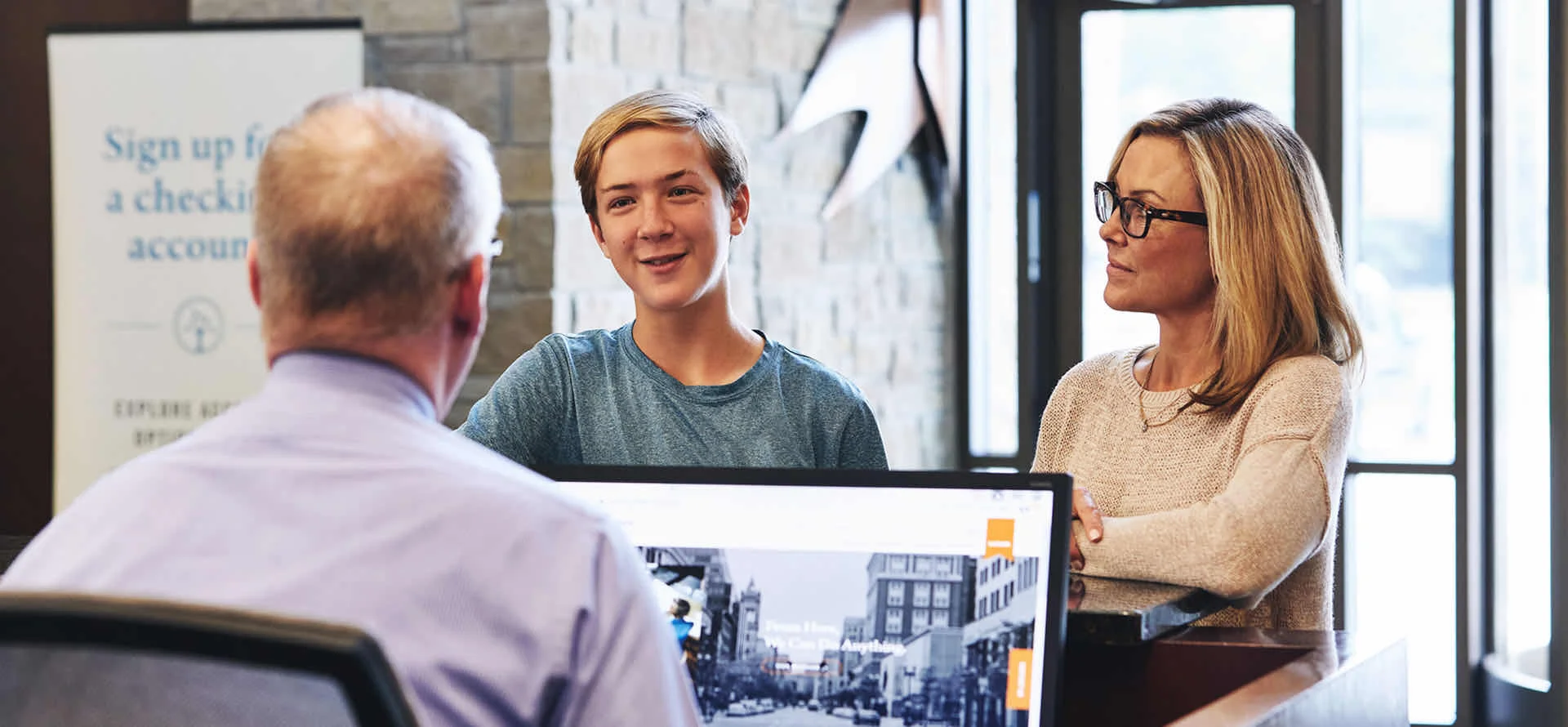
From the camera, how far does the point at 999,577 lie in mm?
1168

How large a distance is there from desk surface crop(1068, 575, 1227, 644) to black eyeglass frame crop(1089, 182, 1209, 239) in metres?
0.41

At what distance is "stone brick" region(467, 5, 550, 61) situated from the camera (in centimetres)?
332

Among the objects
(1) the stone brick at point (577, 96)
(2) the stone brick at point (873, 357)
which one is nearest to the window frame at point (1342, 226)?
(2) the stone brick at point (873, 357)

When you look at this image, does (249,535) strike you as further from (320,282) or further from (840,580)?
(840,580)

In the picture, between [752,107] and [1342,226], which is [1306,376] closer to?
[752,107]

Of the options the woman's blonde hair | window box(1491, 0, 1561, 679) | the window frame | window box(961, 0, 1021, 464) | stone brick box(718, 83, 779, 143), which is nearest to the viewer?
the woman's blonde hair

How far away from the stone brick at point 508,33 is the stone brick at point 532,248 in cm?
32

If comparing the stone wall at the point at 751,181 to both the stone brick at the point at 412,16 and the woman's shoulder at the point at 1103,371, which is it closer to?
the stone brick at the point at 412,16

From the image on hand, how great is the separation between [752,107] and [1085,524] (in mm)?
2632

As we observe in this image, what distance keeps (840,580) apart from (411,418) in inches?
17.6

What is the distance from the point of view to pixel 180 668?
2.09 feet

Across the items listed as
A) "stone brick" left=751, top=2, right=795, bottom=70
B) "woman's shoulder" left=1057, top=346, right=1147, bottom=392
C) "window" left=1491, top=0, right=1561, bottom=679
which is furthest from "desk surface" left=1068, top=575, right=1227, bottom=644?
"window" left=1491, top=0, right=1561, bottom=679

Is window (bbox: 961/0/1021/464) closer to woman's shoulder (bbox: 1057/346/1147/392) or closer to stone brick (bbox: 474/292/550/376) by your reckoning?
stone brick (bbox: 474/292/550/376)

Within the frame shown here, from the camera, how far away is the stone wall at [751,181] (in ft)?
10.9
